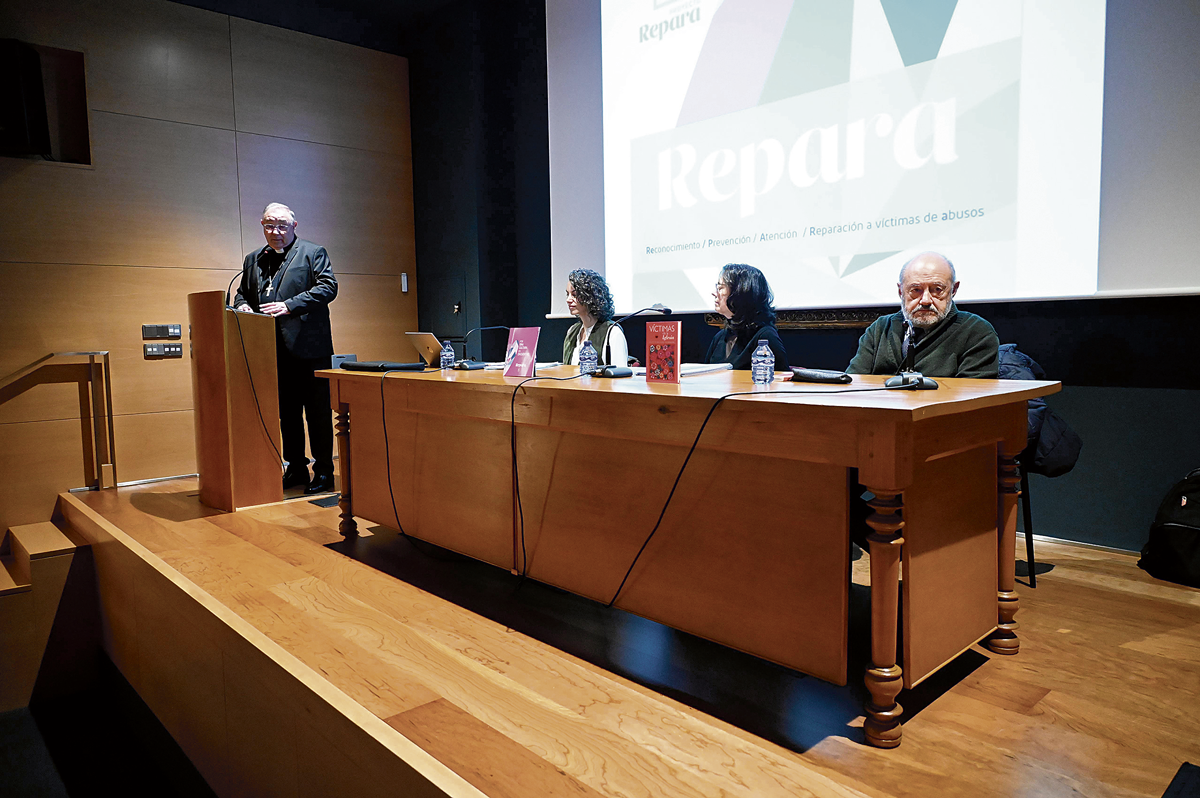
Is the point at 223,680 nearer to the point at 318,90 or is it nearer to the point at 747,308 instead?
the point at 747,308

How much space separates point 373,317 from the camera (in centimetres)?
522

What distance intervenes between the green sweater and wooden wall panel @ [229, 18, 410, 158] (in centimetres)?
405

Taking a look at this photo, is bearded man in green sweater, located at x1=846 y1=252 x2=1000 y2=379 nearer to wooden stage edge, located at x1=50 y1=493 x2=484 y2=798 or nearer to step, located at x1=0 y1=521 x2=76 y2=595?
wooden stage edge, located at x1=50 y1=493 x2=484 y2=798

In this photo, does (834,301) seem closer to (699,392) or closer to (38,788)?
(699,392)

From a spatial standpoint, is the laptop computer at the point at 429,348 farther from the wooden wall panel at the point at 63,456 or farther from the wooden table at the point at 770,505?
the wooden wall panel at the point at 63,456

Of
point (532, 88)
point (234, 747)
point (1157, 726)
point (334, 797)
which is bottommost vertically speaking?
point (234, 747)

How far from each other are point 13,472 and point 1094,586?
191 inches

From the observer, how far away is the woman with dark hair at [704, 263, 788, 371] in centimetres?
282

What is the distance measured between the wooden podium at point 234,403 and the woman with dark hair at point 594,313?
1.40 metres

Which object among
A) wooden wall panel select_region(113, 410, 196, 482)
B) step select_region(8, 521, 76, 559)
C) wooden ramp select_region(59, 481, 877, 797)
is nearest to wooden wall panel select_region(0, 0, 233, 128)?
wooden wall panel select_region(113, 410, 196, 482)

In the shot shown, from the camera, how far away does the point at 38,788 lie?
2650mm

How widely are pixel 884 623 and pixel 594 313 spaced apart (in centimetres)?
216

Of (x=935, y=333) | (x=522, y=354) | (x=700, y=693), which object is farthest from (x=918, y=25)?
(x=700, y=693)

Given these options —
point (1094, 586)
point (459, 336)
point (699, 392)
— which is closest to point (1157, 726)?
point (1094, 586)
